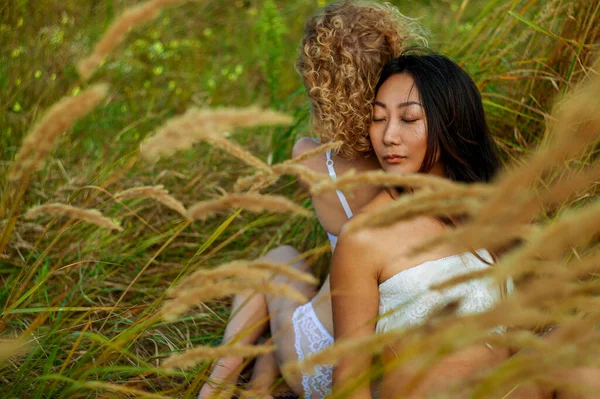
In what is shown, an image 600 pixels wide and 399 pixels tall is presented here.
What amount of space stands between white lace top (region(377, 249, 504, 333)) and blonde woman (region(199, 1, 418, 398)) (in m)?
0.40

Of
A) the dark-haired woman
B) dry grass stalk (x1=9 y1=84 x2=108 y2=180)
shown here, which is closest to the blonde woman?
the dark-haired woman

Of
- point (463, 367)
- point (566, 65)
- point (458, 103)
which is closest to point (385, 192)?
point (458, 103)

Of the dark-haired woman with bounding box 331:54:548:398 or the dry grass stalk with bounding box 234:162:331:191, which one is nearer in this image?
the dry grass stalk with bounding box 234:162:331:191

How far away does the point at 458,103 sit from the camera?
2.25 m

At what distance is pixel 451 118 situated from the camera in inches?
87.7

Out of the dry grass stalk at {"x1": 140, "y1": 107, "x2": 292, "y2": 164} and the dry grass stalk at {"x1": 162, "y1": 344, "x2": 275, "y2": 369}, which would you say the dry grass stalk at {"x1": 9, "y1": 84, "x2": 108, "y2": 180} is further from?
the dry grass stalk at {"x1": 162, "y1": 344, "x2": 275, "y2": 369}

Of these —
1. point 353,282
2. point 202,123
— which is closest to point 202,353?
point 202,123

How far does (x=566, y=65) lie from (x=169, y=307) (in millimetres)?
2363

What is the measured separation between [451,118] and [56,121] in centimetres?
157

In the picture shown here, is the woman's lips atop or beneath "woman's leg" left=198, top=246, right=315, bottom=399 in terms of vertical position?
atop

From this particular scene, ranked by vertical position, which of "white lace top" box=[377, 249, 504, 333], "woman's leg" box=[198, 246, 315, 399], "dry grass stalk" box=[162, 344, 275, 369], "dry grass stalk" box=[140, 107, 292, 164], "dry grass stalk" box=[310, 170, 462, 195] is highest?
"dry grass stalk" box=[140, 107, 292, 164]

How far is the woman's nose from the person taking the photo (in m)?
2.17

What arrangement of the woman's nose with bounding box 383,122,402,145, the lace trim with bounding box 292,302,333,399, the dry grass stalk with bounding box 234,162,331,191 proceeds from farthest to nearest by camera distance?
1. the lace trim with bounding box 292,302,333,399
2. the woman's nose with bounding box 383,122,402,145
3. the dry grass stalk with bounding box 234,162,331,191

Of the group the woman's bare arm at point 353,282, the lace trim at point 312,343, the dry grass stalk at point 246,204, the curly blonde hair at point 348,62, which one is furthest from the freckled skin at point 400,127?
the dry grass stalk at point 246,204
